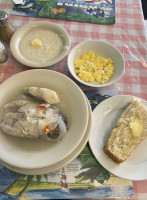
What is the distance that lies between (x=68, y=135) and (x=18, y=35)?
674 mm

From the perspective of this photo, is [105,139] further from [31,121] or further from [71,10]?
[71,10]

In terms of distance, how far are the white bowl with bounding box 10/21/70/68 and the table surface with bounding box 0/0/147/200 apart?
67 millimetres

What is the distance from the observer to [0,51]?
960 mm

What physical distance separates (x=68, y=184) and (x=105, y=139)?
26 cm

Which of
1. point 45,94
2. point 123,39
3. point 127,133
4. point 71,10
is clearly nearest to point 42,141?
point 45,94

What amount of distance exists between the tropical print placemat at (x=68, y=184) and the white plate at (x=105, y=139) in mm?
38

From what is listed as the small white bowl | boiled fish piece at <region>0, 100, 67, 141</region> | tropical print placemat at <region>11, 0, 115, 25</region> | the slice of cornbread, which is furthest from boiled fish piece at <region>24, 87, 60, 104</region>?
tropical print placemat at <region>11, 0, 115, 25</region>

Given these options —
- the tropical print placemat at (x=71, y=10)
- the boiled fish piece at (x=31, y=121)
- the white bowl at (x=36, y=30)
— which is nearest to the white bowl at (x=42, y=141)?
the boiled fish piece at (x=31, y=121)

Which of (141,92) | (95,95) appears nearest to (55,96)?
(95,95)

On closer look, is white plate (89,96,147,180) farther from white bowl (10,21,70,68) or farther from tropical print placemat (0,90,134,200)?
white bowl (10,21,70,68)

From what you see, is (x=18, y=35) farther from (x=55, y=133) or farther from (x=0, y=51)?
(x=55, y=133)

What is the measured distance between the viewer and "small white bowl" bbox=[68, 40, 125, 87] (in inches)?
37.9

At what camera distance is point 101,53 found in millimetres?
1073

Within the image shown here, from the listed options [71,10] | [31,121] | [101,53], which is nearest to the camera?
[31,121]
